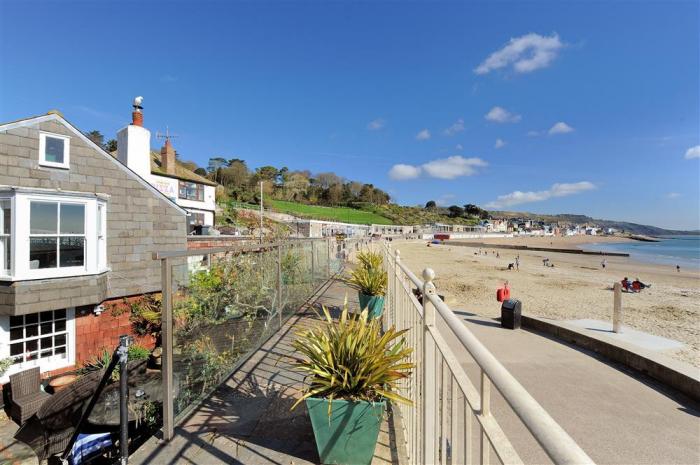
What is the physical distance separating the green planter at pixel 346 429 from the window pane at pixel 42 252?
29.4 ft

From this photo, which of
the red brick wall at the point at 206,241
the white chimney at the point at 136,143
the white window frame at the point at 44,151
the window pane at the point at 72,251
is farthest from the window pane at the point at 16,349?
the white chimney at the point at 136,143

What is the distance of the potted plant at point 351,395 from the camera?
7.47 feet

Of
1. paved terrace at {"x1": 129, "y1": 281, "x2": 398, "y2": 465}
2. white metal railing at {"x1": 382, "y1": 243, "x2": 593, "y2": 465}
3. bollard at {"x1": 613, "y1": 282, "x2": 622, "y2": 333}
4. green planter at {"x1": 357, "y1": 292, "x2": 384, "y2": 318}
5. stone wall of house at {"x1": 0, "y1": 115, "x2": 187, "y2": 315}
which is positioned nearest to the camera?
white metal railing at {"x1": 382, "y1": 243, "x2": 593, "y2": 465}

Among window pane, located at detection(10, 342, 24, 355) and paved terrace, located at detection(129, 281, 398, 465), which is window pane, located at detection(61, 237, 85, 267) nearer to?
window pane, located at detection(10, 342, 24, 355)

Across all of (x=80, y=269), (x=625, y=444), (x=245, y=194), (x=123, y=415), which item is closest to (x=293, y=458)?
(x=123, y=415)

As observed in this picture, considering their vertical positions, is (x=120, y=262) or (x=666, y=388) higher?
(x=120, y=262)

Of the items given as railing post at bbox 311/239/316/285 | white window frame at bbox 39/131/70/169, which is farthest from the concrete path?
white window frame at bbox 39/131/70/169

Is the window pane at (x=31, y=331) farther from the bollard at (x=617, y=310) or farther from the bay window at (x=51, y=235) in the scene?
the bollard at (x=617, y=310)

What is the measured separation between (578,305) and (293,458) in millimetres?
14254

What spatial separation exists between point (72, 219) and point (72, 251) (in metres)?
0.80

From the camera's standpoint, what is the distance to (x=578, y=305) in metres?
13.1

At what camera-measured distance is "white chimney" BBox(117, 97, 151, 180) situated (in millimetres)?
12273

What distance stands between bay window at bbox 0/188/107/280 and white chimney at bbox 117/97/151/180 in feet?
13.1

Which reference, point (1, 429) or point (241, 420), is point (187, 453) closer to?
point (241, 420)
